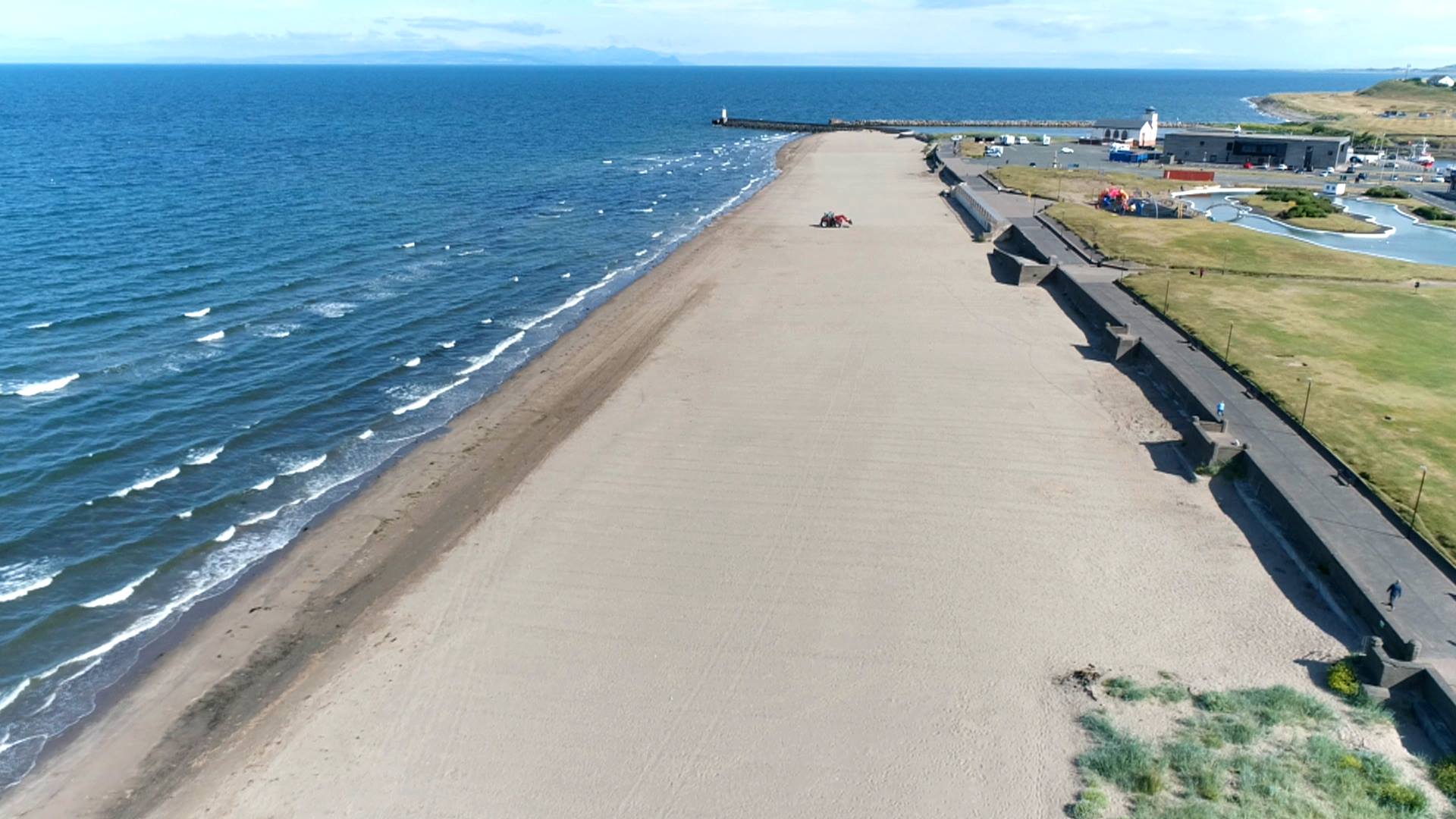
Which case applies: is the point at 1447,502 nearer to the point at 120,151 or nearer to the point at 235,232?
the point at 235,232

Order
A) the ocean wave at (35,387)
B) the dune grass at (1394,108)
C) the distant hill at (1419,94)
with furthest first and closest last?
1. the distant hill at (1419,94)
2. the dune grass at (1394,108)
3. the ocean wave at (35,387)

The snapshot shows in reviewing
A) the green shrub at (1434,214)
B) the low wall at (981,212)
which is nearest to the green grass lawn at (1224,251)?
the low wall at (981,212)

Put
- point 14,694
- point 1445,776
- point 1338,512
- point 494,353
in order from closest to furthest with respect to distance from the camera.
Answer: point 1445,776 → point 14,694 → point 1338,512 → point 494,353

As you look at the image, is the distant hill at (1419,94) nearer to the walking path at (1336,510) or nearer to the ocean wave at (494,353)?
the walking path at (1336,510)

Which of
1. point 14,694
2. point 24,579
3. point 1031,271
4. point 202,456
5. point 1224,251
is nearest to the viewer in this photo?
point 14,694

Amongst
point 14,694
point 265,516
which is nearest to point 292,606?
point 265,516

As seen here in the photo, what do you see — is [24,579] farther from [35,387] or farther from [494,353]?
[494,353]

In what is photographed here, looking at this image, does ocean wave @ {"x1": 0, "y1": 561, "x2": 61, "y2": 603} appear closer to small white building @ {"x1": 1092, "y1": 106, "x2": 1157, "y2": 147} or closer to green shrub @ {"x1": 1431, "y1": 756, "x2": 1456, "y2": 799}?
green shrub @ {"x1": 1431, "y1": 756, "x2": 1456, "y2": 799}
